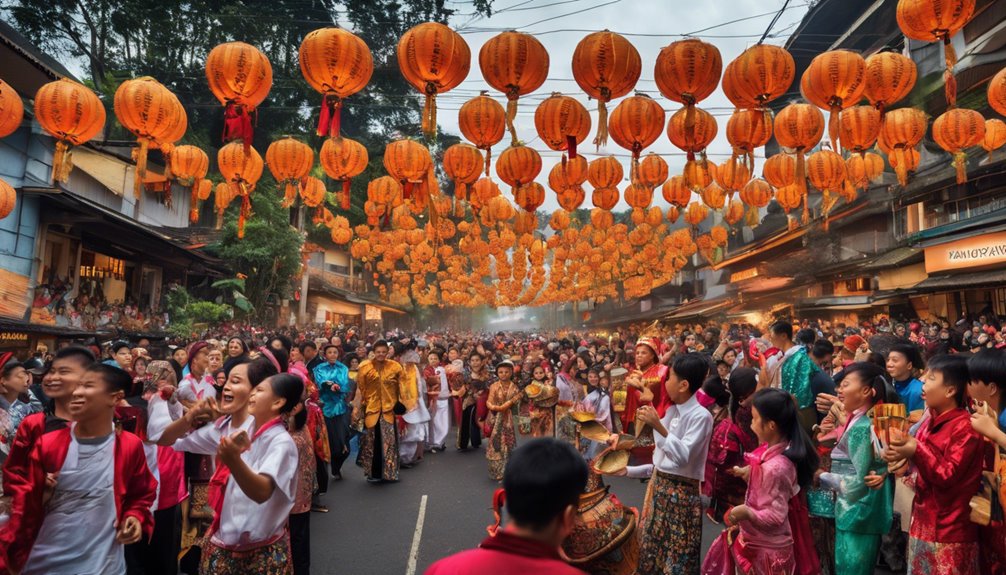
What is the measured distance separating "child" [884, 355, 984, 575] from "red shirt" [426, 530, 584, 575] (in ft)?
7.19

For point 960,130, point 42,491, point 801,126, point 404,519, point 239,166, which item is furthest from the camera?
point 239,166

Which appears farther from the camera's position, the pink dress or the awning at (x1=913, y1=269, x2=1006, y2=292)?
the awning at (x1=913, y1=269, x2=1006, y2=292)

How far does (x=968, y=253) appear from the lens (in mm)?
14867

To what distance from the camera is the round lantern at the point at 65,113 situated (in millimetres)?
6625

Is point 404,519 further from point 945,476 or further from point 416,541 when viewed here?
point 945,476

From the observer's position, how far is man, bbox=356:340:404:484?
794 centimetres

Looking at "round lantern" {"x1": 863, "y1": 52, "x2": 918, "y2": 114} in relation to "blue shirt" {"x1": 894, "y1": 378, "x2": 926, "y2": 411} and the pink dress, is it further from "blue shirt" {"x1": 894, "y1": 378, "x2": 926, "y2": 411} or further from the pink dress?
the pink dress

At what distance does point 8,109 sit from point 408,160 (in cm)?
500

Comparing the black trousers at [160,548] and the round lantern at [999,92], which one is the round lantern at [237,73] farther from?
the round lantern at [999,92]

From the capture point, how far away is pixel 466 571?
5.03ft

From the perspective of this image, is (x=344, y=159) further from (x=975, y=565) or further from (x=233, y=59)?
(x=975, y=565)

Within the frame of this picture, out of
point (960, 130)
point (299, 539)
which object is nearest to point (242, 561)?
point (299, 539)

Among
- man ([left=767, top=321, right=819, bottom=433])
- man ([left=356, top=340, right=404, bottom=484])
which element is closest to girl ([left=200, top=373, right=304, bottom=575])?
man ([left=356, top=340, right=404, bottom=484])

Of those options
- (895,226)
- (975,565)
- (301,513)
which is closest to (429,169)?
(301,513)
